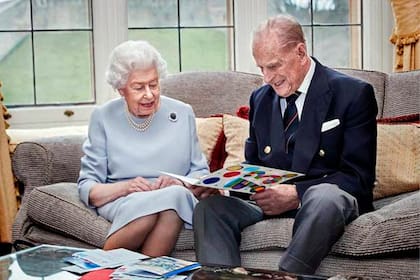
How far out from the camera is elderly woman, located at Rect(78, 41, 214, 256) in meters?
2.58

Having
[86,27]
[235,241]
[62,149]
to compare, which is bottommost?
[235,241]

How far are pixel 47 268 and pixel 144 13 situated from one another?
2.06 metres

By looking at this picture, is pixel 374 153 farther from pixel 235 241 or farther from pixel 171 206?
pixel 171 206

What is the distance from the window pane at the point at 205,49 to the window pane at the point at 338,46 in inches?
19.4

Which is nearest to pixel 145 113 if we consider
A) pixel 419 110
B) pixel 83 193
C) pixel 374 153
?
pixel 83 193

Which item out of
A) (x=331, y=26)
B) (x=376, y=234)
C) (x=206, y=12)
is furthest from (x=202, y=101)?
(x=376, y=234)

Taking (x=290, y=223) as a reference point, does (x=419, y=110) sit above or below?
above

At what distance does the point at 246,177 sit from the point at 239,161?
692mm

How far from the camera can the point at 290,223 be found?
2.34 meters

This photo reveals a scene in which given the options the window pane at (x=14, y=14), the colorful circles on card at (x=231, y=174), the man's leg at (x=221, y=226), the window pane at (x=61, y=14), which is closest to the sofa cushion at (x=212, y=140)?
the man's leg at (x=221, y=226)

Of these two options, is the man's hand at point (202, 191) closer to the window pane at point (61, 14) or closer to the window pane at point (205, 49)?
the window pane at point (205, 49)

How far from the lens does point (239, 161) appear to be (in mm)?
2922

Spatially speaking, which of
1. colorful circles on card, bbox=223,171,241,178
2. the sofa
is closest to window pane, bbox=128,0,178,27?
the sofa

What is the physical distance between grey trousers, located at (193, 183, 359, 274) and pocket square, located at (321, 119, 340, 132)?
23 cm
